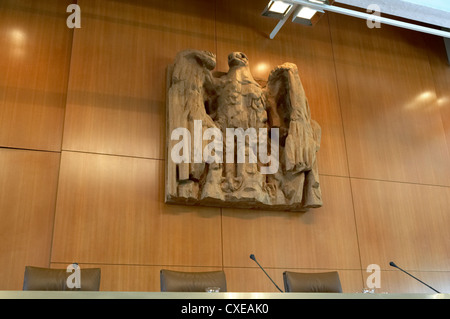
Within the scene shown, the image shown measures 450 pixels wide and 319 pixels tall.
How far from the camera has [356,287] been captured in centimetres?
479

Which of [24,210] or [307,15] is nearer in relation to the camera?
[24,210]

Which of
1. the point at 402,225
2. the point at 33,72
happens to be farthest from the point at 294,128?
the point at 33,72

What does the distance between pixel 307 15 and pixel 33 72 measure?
9.51 feet

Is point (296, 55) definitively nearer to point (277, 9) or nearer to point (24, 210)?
point (277, 9)

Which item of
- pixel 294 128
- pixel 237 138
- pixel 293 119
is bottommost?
pixel 237 138

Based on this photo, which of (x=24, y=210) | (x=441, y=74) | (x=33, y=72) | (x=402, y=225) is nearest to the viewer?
(x=24, y=210)

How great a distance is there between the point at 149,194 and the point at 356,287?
239 cm

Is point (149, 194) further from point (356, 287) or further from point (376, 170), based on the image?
point (376, 170)

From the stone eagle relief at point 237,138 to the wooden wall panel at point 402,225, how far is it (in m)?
0.79

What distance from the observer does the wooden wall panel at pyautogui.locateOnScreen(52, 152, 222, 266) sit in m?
4.00

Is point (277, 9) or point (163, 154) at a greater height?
point (277, 9)

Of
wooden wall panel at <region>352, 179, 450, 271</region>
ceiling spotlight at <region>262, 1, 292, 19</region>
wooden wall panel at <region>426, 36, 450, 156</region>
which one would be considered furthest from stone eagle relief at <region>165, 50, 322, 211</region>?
wooden wall panel at <region>426, 36, 450, 156</region>

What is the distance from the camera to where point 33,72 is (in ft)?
14.8

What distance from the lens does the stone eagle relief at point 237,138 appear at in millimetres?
4414
